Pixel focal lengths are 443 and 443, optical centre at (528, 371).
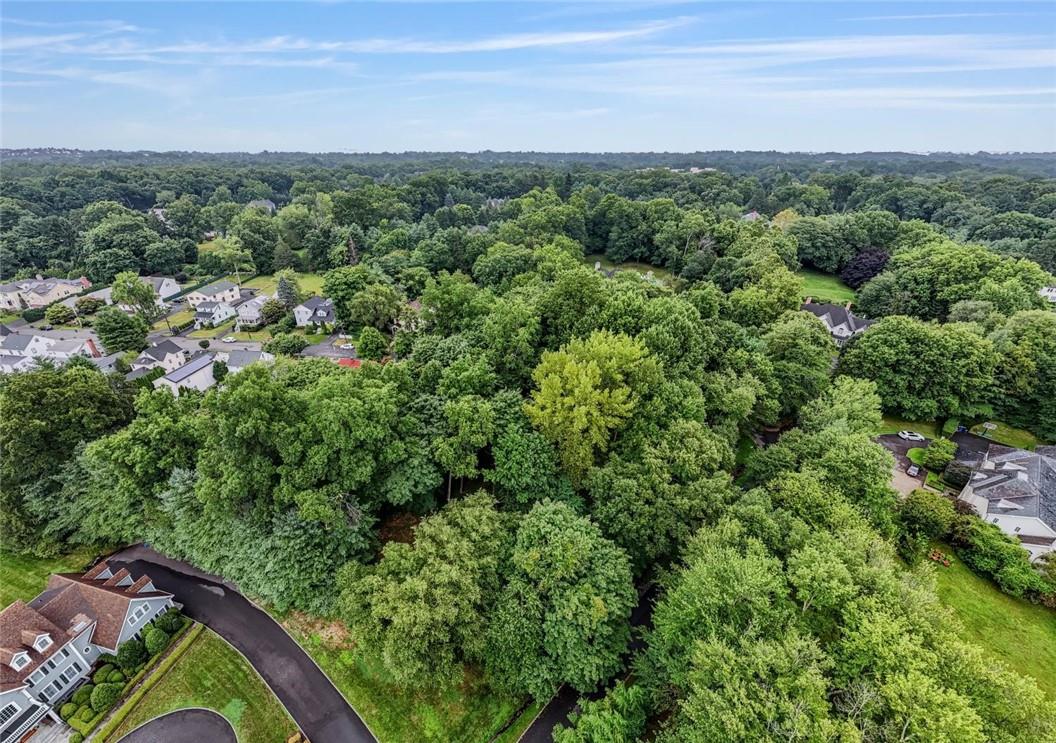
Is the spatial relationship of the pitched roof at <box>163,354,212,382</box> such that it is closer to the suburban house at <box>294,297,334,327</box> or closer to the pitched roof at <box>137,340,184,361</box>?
the pitched roof at <box>137,340,184,361</box>

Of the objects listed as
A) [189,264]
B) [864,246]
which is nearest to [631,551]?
[864,246]

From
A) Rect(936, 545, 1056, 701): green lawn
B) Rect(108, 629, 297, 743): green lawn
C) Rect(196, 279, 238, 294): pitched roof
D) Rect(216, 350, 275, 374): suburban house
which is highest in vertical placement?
Rect(196, 279, 238, 294): pitched roof

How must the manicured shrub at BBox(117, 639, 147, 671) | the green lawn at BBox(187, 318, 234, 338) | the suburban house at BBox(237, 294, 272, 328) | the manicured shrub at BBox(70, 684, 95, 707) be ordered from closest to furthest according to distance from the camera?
the manicured shrub at BBox(70, 684, 95, 707), the manicured shrub at BBox(117, 639, 147, 671), the green lawn at BBox(187, 318, 234, 338), the suburban house at BBox(237, 294, 272, 328)

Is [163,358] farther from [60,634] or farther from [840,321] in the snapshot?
[840,321]

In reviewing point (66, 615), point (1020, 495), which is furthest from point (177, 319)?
point (1020, 495)

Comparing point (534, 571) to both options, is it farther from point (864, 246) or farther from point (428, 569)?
point (864, 246)

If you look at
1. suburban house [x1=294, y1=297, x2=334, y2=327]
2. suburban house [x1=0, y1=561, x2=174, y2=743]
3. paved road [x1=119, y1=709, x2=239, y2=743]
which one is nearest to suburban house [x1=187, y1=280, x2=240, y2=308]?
suburban house [x1=294, y1=297, x2=334, y2=327]
